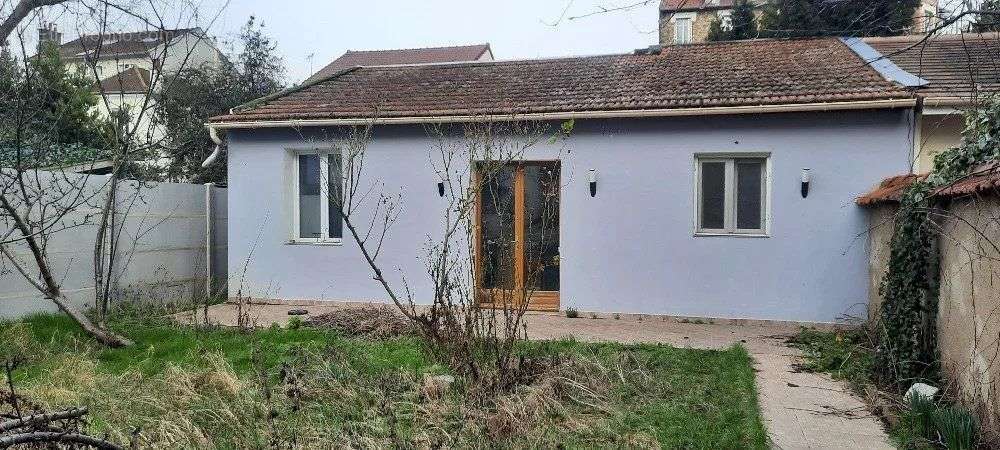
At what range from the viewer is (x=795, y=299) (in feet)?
29.7

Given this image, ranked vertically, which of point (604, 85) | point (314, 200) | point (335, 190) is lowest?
point (314, 200)

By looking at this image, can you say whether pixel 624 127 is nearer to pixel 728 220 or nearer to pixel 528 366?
pixel 728 220

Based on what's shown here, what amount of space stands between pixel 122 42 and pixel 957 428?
30.8ft

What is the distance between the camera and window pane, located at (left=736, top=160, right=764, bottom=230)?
933cm

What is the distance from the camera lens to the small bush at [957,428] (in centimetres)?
406

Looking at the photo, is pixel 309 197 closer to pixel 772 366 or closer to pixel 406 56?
pixel 772 366

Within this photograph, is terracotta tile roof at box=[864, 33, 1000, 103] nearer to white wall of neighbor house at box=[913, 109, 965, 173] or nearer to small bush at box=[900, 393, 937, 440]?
white wall of neighbor house at box=[913, 109, 965, 173]

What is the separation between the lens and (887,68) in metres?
9.67

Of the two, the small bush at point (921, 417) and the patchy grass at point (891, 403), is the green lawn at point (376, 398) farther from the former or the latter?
the small bush at point (921, 417)

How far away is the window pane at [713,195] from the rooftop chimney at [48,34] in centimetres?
795

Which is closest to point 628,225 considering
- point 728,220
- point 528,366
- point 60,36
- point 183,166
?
point 728,220

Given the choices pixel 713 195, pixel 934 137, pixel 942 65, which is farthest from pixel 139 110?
pixel 942 65

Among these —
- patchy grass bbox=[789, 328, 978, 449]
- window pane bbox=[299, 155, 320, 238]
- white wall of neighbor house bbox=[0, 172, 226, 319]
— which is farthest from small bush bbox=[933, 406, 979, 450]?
window pane bbox=[299, 155, 320, 238]

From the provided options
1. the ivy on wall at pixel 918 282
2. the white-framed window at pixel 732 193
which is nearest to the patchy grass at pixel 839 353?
the ivy on wall at pixel 918 282
